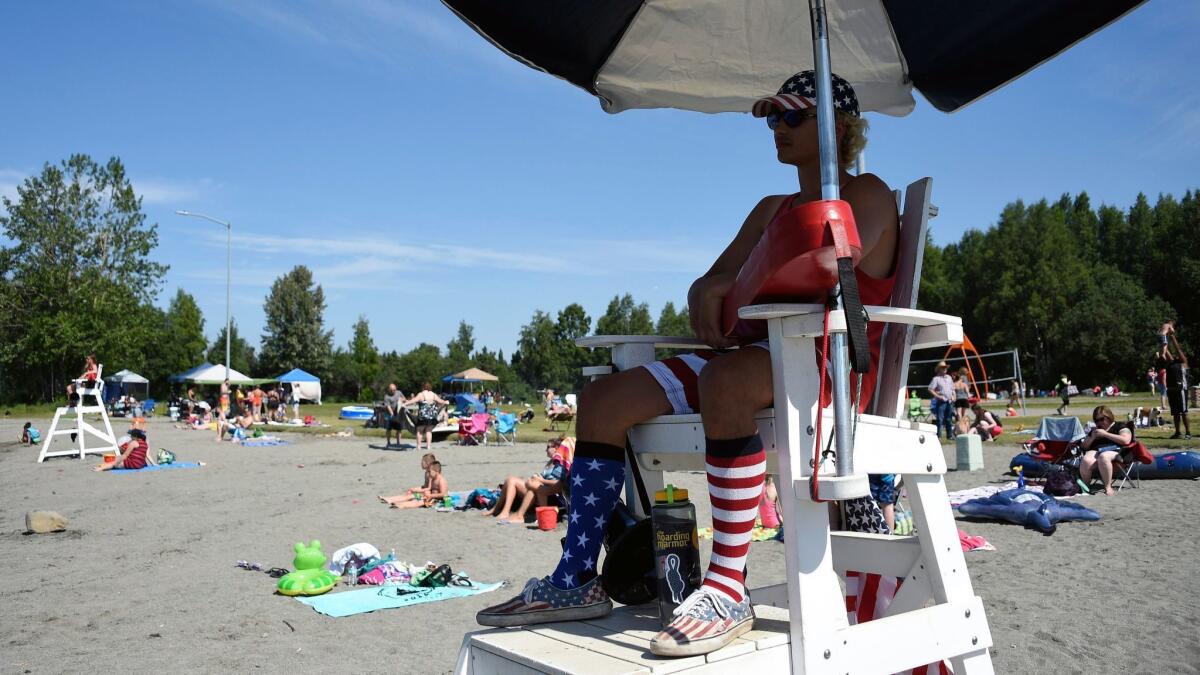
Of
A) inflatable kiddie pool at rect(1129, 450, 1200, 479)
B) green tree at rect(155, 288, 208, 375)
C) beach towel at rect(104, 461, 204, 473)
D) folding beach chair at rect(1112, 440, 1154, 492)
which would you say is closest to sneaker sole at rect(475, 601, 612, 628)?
folding beach chair at rect(1112, 440, 1154, 492)

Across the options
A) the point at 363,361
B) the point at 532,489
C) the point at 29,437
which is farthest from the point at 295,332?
the point at 532,489

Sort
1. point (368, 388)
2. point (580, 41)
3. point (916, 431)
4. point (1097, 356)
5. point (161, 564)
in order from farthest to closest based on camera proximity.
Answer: point (368, 388) < point (1097, 356) < point (161, 564) < point (580, 41) < point (916, 431)

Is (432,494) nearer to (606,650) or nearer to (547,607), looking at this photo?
(547,607)

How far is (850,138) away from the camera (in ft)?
9.52

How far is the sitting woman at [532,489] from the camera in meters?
10.2

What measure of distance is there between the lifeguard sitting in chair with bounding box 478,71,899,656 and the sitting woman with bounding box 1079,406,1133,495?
9.57 metres

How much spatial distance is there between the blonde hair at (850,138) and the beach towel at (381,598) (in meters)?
4.56

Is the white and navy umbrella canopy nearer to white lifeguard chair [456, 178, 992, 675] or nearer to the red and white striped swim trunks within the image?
white lifeguard chair [456, 178, 992, 675]

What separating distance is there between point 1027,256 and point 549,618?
6874cm

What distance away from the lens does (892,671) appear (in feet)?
7.22

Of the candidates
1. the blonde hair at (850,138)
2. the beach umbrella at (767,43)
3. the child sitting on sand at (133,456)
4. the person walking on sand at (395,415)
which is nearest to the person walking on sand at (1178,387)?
the beach umbrella at (767,43)

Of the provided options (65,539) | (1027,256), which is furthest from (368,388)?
(65,539)

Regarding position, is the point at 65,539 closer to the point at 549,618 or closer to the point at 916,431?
the point at 549,618

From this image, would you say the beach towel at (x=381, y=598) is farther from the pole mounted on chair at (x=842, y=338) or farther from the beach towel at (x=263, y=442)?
the beach towel at (x=263, y=442)
